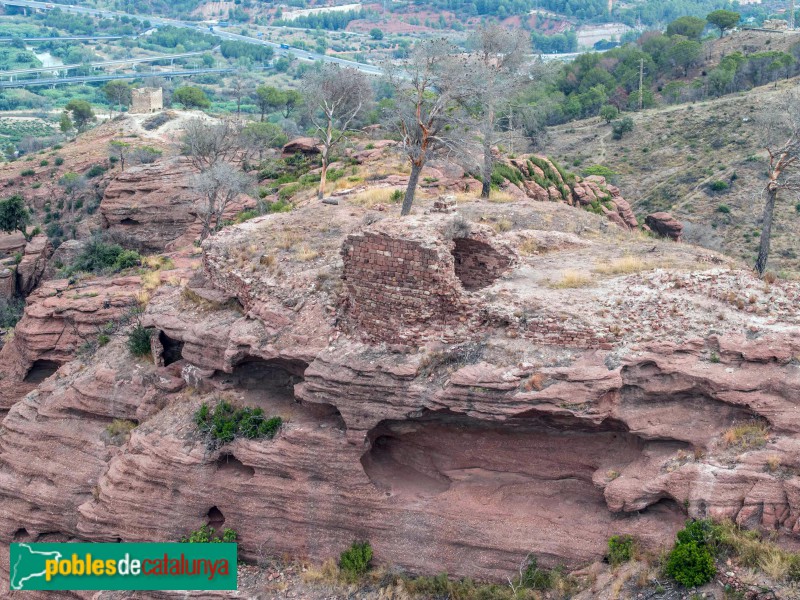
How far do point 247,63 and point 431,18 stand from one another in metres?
49.3

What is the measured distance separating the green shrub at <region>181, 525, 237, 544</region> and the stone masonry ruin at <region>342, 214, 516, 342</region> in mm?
4364

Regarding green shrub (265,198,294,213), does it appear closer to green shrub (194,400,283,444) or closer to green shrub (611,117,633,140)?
green shrub (194,400,283,444)

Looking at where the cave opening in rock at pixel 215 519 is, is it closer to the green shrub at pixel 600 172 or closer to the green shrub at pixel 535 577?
the green shrub at pixel 535 577

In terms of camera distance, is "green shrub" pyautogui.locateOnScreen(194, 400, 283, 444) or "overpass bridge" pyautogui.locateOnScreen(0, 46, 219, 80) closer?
"green shrub" pyautogui.locateOnScreen(194, 400, 283, 444)

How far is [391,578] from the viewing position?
46.2ft

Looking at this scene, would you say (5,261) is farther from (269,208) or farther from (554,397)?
(554,397)

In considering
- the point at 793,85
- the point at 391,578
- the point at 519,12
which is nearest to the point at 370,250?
the point at 391,578

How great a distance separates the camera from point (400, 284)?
1441cm

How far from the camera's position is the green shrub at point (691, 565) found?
37.0ft

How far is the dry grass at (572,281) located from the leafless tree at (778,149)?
621 centimetres

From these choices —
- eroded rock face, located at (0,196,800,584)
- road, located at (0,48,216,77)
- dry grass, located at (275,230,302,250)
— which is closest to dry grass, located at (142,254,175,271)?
dry grass, located at (275,230,302,250)

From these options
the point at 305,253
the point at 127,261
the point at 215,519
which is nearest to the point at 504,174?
the point at 305,253

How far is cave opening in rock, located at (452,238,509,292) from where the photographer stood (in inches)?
651

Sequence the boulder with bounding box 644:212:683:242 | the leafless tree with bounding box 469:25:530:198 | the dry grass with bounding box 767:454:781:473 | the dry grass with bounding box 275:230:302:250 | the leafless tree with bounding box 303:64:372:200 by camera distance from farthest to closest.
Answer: the boulder with bounding box 644:212:683:242 < the leafless tree with bounding box 303:64:372:200 < the leafless tree with bounding box 469:25:530:198 < the dry grass with bounding box 275:230:302:250 < the dry grass with bounding box 767:454:781:473
